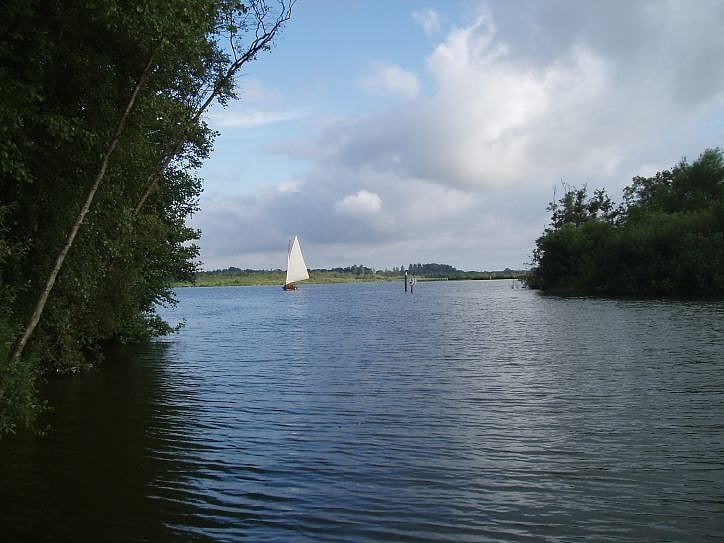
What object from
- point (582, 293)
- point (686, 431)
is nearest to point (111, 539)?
point (686, 431)

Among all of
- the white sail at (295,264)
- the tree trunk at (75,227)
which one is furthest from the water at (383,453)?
the white sail at (295,264)

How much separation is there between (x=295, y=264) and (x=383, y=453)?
13020 centimetres

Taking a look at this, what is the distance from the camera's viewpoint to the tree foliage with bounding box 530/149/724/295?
77312 millimetres

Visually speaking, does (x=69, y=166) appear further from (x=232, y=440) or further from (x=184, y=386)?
(x=184, y=386)

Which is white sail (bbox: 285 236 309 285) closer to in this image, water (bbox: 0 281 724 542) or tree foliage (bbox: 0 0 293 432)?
water (bbox: 0 281 724 542)

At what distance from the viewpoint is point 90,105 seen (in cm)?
1262

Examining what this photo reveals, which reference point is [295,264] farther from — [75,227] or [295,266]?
[75,227]

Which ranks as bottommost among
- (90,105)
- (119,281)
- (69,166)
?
(119,281)

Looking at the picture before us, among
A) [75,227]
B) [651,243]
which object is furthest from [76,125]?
[651,243]

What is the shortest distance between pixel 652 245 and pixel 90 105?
86575mm

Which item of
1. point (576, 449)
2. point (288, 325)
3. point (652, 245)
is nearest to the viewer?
point (576, 449)

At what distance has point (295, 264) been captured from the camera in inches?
5561

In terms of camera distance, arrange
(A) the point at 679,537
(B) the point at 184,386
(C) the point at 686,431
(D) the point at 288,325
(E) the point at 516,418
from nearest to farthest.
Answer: (A) the point at 679,537 → (C) the point at 686,431 → (E) the point at 516,418 → (B) the point at 184,386 → (D) the point at 288,325

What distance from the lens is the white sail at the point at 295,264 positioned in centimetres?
13588
